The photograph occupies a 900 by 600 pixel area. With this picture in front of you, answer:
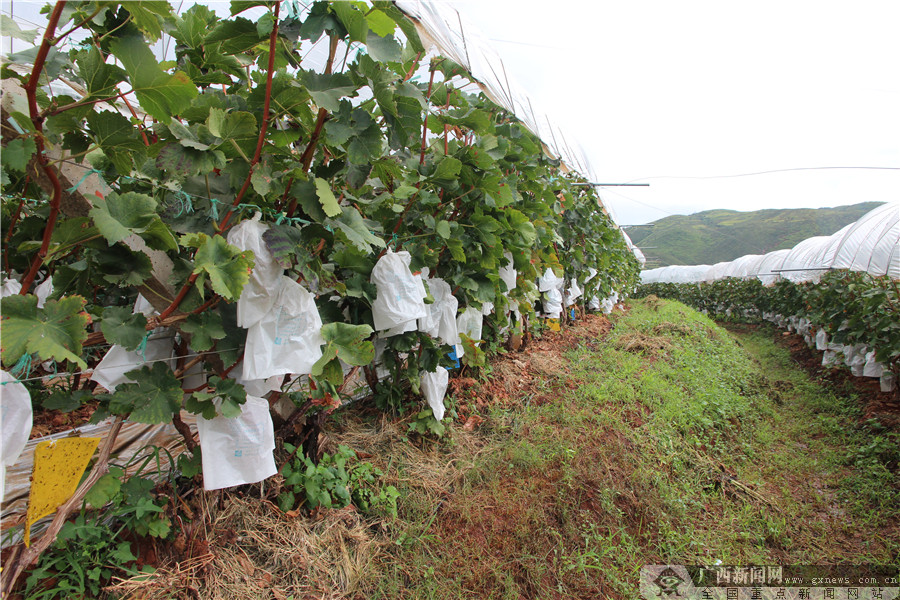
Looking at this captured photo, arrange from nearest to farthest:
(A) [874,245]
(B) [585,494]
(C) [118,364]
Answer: (C) [118,364]
(B) [585,494]
(A) [874,245]

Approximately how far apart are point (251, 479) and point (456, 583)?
1.03 metres

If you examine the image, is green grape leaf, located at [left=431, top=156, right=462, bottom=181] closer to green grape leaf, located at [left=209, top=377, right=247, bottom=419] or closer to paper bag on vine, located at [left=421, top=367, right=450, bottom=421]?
paper bag on vine, located at [left=421, top=367, right=450, bottom=421]

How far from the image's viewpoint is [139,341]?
1.28 m

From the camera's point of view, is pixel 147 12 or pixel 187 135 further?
pixel 187 135

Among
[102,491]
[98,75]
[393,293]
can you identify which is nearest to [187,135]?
[98,75]

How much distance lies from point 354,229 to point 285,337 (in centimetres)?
45

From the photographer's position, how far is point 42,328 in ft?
3.37

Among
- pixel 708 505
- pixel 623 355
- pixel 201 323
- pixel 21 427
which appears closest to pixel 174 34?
pixel 201 323

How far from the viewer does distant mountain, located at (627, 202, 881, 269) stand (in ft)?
174

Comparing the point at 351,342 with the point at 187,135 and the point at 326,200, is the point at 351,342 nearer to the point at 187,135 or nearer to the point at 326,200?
the point at 326,200

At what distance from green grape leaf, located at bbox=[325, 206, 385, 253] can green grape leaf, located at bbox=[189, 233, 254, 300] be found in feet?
1.01

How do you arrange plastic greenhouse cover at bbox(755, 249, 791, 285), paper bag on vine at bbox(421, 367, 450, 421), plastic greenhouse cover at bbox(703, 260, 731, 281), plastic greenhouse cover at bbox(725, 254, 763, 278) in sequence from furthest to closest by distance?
plastic greenhouse cover at bbox(703, 260, 731, 281), plastic greenhouse cover at bbox(725, 254, 763, 278), plastic greenhouse cover at bbox(755, 249, 791, 285), paper bag on vine at bbox(421, 367, 450, 421)

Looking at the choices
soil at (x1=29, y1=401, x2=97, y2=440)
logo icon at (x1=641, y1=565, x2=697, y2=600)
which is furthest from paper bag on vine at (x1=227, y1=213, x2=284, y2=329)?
logo icon at (x1=641, y1=565, x2=697, y2=600)

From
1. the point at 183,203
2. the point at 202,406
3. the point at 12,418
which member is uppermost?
the point at 183,203
